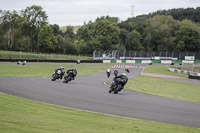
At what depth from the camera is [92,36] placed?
363 ft

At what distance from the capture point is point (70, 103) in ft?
46.6

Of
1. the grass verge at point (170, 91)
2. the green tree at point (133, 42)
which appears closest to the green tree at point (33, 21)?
the green tree at point (133, 42)

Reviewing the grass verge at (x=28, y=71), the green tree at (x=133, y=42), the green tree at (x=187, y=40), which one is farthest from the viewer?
the green tree at (x=187, y=40)

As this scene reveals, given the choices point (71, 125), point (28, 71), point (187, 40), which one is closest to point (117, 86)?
point (71, 125)

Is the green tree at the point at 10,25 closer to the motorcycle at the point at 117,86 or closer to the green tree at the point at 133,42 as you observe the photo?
the green tree at the point at 133,42

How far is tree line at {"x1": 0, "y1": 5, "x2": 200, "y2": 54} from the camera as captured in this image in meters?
92.6

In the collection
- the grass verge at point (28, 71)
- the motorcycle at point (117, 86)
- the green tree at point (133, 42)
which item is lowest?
the grass verge at point (28, 71)

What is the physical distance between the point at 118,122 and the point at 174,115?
327 centimetres

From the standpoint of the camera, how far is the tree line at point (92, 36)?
304 ft

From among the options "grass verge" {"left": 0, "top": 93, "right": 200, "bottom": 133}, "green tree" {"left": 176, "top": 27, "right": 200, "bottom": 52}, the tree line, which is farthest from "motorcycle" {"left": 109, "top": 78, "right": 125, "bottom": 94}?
"green tree" {"left": 176, "top": 27, "right": 200, "bottom": 52}

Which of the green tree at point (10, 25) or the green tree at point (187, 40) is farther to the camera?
the green tree at point (187, 40)

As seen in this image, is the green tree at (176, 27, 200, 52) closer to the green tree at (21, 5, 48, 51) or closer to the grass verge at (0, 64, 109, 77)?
the green tree at (21, 5, 48, 51)

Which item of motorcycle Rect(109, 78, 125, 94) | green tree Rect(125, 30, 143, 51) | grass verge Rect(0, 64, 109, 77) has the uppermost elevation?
green tree Rect(125, 30, 143, 51)

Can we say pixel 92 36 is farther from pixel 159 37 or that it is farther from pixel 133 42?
pixel 159 37
